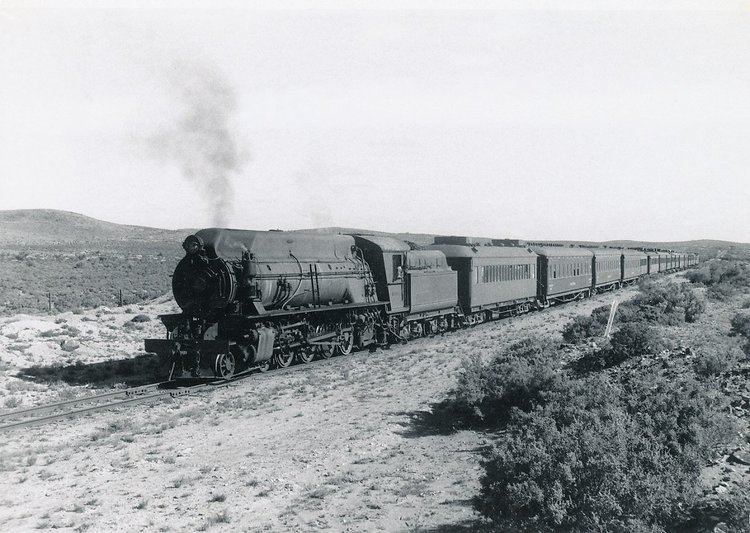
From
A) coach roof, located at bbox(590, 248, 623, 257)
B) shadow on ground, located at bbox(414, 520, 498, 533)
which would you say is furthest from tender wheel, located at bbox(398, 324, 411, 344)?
coach roof, located at bbox(590, 248, 623, 257)

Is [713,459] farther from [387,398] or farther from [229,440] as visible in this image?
[229,440]

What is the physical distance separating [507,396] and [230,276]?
678 cm

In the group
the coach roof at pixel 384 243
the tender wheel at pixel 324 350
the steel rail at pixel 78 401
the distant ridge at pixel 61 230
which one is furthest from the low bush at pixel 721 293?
the distant ridge at pixel 61 230

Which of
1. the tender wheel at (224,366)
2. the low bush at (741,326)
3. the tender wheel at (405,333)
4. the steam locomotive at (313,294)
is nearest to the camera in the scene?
the tender wheel at (224,366)

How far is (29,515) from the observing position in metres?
6.90

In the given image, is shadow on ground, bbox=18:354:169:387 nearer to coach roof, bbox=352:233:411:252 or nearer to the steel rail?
the steel rail

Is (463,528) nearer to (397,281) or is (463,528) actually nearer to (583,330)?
(583,330)

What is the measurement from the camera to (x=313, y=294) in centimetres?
1565

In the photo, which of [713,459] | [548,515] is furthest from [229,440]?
[713,459]

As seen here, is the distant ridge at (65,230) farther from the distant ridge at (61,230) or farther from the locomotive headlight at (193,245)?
the locomotive headlight at (193,245)

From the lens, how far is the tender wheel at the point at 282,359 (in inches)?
600

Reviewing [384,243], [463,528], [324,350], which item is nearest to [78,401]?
[324,350]

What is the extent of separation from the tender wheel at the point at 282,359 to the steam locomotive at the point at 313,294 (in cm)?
3

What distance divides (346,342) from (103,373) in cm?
689
